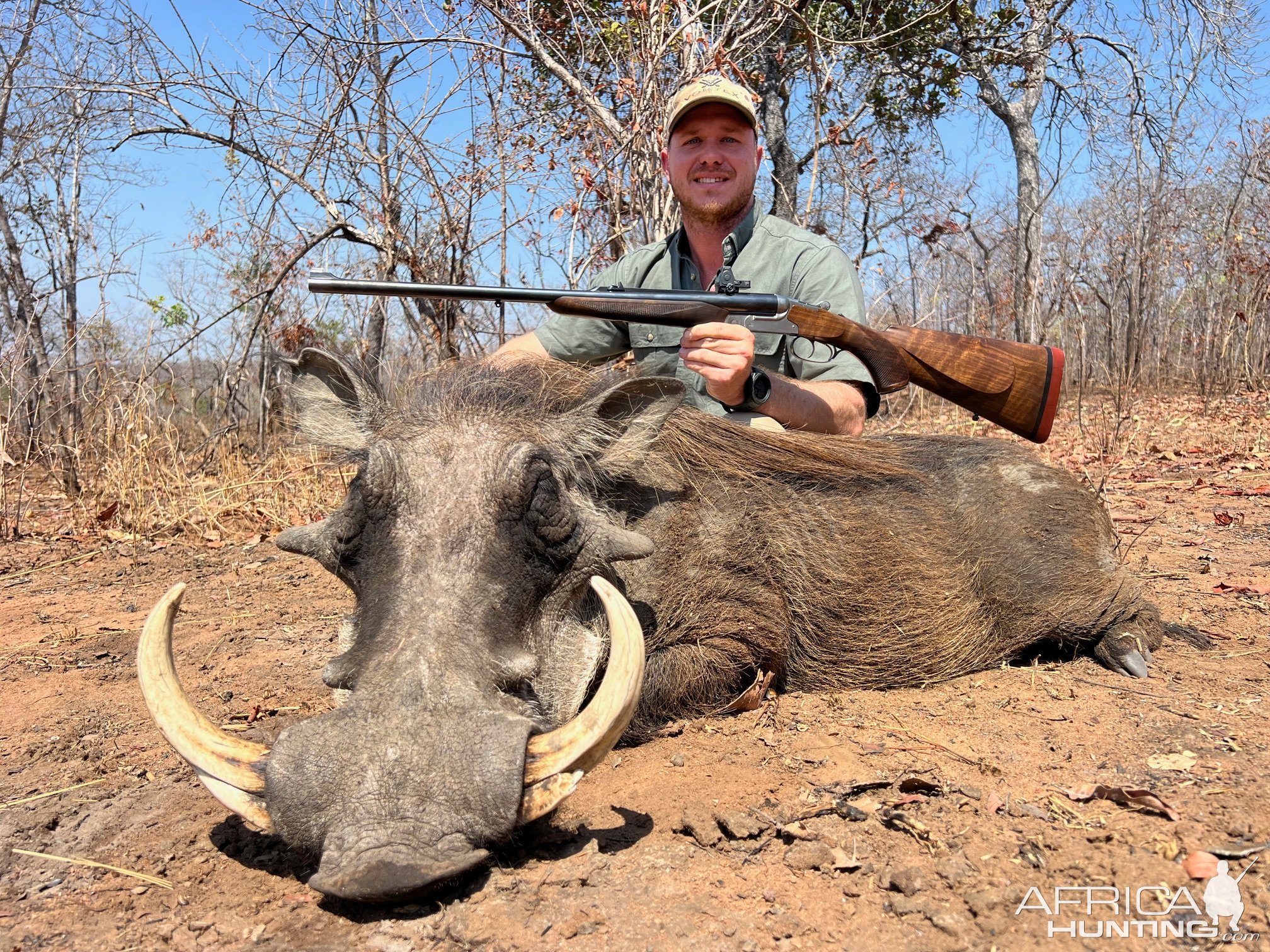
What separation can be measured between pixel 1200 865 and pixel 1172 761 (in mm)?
533

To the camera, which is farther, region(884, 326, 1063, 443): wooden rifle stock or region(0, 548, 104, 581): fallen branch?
region(0, 548, 104, 581): fallen branch

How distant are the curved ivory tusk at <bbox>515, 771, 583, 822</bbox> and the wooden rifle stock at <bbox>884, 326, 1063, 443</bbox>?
2.24 meters

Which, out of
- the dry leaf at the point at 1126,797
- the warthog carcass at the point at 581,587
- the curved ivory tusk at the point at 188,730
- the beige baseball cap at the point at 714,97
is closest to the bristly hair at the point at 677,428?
the warthog carcass at the point at 581,587

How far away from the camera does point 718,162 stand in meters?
3.95

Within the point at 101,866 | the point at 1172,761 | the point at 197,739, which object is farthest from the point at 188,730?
the point at 1172,761

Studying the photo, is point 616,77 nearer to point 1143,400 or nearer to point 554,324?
point 554,324

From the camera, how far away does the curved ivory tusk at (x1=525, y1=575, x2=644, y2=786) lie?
1.68 meters

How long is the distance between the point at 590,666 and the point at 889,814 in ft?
2.59

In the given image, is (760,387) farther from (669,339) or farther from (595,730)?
(595,730)

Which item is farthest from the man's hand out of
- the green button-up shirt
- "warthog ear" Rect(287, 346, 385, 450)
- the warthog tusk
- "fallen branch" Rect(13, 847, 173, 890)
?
"fallen branch" Rect(13, 847, 173, 890)

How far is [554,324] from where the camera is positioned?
4191mm

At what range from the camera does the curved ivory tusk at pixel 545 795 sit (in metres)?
1.66

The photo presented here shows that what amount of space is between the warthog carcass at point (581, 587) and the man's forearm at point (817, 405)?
212 mm

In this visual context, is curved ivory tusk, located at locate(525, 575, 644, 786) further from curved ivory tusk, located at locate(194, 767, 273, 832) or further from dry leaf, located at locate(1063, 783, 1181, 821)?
dry leaf, located at locate(1063, 783, 1181, 821)
